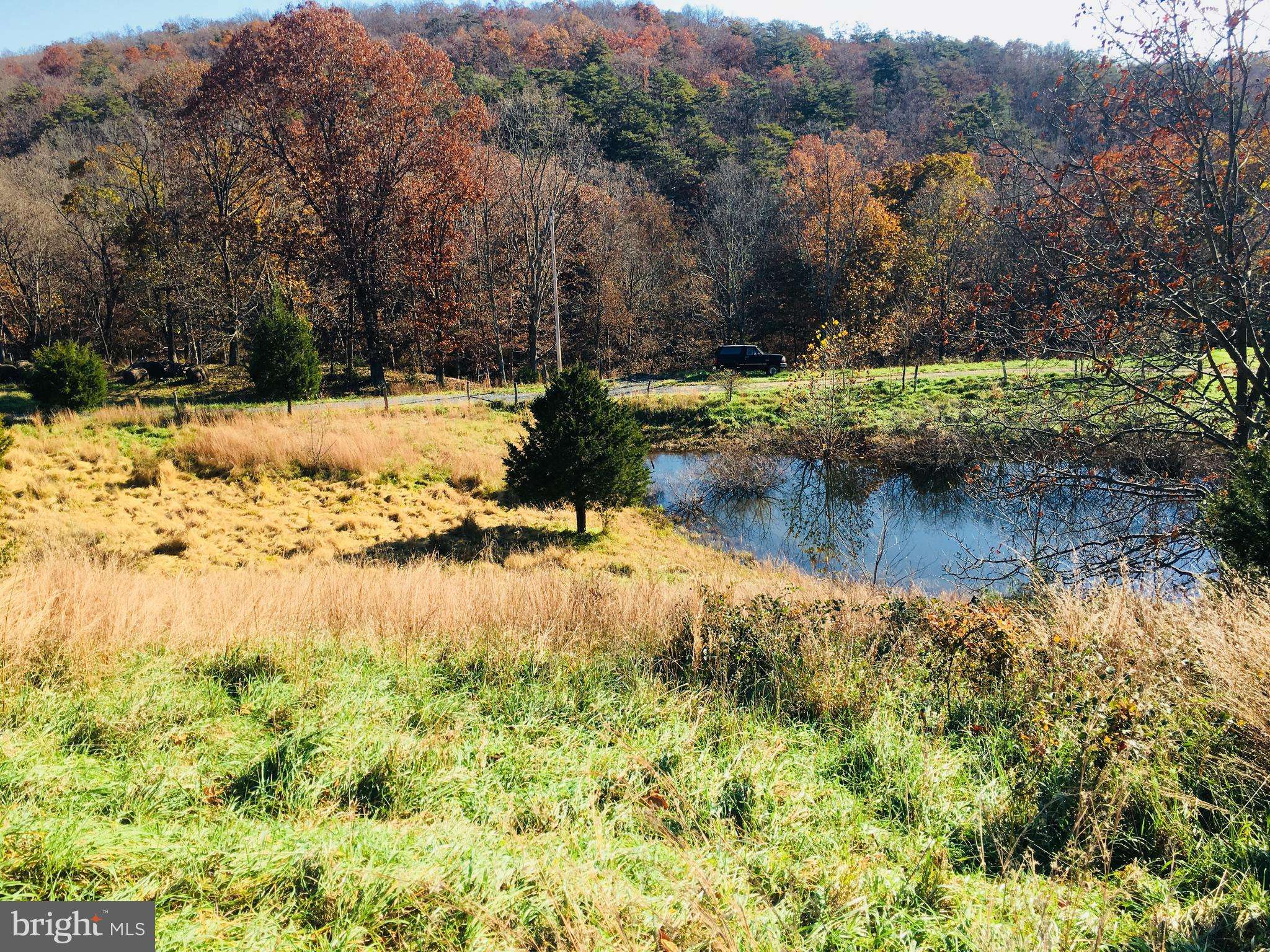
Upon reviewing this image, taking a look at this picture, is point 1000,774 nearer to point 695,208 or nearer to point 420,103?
point 420,103

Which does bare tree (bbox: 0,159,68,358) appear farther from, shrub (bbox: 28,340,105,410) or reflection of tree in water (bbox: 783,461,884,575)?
reflection of tree in water (bbox: 783,461,884,575)

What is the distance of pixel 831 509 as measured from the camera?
1834 centimetres

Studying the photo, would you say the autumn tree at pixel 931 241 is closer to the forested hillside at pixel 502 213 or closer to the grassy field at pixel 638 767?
the forested hillside at pixel 502 213

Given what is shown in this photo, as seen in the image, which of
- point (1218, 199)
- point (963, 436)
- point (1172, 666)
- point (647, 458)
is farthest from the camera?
point (647, 458)

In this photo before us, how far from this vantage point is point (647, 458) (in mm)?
23625

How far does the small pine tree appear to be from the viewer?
19.8 metres

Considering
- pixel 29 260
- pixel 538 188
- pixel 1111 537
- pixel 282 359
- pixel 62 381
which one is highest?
pixel 538 188

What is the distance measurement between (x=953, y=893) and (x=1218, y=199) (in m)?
8.60

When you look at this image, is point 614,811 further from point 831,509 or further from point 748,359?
point 748,359

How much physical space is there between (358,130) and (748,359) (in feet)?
61.3

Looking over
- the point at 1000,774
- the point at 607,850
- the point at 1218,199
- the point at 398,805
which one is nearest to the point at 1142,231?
the point at 1218,199

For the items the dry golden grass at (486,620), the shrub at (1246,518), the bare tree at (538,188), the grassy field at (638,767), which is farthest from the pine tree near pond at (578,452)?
the bare tree at (538,188)

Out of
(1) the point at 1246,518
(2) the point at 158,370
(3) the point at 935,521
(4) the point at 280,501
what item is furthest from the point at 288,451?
(1) the point at 1246,518

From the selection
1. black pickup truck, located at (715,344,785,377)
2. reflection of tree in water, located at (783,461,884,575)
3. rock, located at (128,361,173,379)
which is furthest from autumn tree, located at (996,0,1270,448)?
rock, located at (128,361,173,379)
